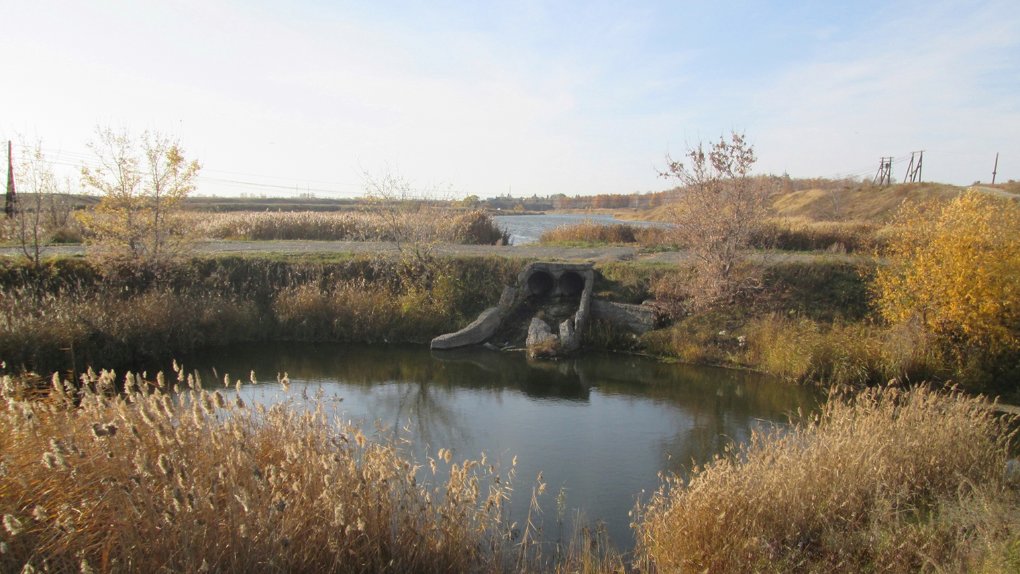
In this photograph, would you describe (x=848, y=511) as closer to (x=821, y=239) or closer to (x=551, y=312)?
(x=551, y=312)

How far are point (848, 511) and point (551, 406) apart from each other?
727cm

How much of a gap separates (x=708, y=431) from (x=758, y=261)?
28.7 ft

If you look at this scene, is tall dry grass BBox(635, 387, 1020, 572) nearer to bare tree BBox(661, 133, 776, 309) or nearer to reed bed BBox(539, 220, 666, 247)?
bare tree BBox(661, 133, 776, 309)

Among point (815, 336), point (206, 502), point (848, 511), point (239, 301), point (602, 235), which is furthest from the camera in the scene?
point (602, 235)

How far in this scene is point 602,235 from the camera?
100ft

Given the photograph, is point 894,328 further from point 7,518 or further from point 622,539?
point 7,518

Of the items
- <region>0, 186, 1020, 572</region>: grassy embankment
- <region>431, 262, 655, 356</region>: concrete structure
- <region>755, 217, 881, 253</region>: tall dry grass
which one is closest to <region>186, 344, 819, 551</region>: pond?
<region>431, 262, 655, 356</region>: concrete structure

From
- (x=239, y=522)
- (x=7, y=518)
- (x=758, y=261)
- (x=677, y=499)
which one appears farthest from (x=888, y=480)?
(x=758, y=261)

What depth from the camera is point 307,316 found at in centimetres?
1934

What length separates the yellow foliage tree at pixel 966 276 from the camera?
13.4 meters

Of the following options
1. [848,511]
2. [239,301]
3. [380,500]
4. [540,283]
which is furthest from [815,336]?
[239,301]

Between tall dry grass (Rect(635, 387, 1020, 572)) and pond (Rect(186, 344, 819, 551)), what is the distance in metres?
1.65

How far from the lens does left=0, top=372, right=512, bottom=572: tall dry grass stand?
4344mm

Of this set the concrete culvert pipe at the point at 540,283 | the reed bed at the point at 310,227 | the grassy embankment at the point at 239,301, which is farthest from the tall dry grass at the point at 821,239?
the reed bed at the point at 310,227
